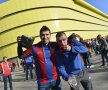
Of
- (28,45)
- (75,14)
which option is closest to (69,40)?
(28,45)

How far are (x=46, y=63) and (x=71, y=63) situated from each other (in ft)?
1.27

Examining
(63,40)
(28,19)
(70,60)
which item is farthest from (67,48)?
(28,19)

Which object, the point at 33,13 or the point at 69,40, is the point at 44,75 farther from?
the point at 33,13

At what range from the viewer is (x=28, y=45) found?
18.2ft

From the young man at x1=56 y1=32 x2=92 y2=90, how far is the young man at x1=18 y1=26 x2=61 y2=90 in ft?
0.38

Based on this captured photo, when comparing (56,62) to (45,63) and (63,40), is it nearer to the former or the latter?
(45,63)

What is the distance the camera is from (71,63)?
5.38 m

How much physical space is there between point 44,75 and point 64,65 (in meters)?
0.35

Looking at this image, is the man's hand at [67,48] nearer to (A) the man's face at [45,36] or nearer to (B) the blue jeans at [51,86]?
(A) the man's face at [45,36]

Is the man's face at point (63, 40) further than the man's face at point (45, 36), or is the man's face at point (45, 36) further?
the man's face at point (45, 36)

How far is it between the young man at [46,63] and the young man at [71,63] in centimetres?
12

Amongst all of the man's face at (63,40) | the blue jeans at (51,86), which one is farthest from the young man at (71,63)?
the blue jeans at (51,86)

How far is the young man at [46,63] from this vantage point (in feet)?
17.5

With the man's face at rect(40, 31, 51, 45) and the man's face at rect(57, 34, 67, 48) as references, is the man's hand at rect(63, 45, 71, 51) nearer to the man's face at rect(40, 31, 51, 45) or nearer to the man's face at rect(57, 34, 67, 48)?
the man's face at rect(57, 34, 67, 48)
